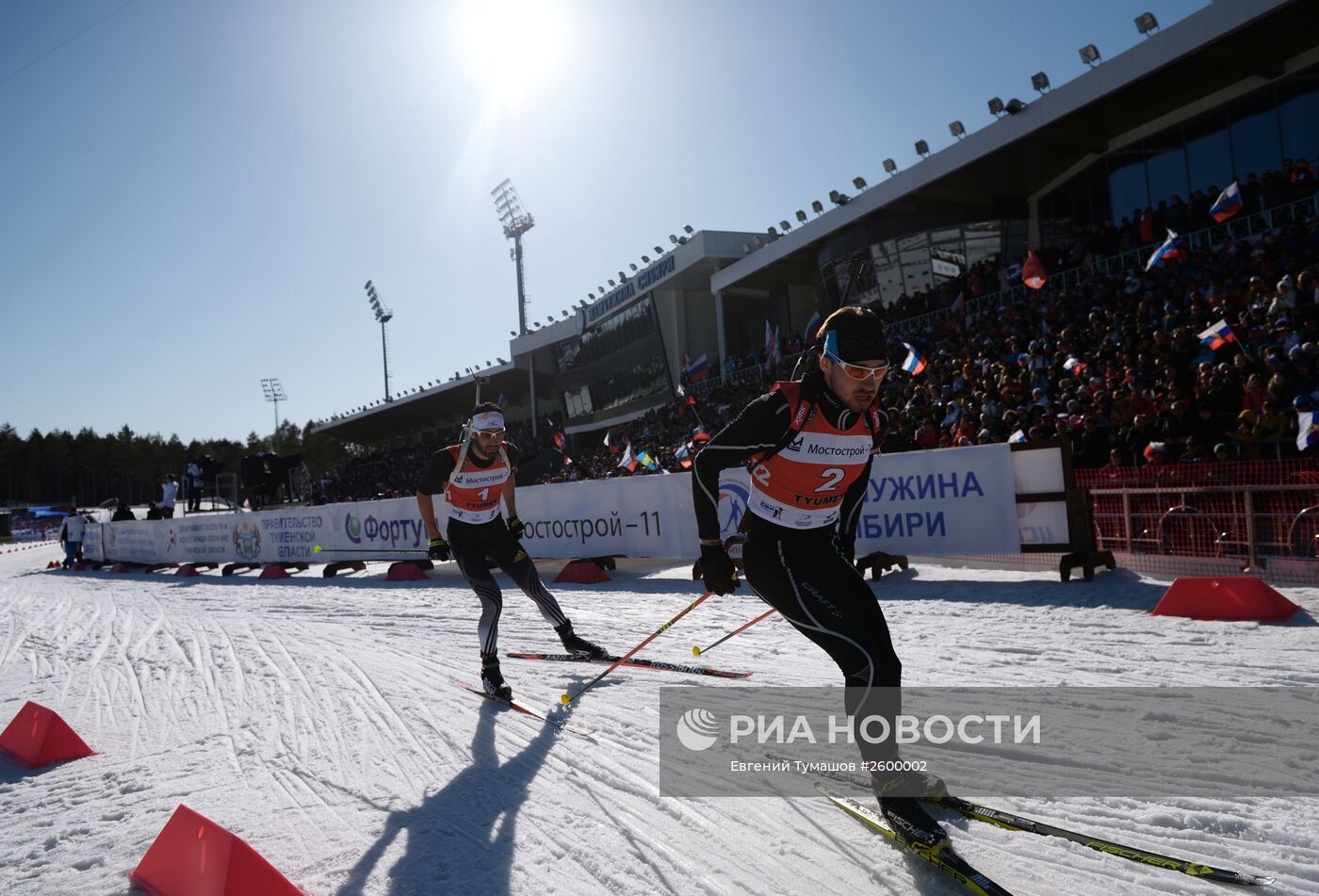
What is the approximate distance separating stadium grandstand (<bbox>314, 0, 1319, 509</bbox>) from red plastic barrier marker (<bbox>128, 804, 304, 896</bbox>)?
11.2 feet

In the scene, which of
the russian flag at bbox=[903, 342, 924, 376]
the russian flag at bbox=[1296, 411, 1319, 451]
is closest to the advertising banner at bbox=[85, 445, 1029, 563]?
the russian flag at bbox=[1296, 411, 1319, 451]

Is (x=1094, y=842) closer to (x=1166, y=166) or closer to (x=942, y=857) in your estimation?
(x=942, y=857)

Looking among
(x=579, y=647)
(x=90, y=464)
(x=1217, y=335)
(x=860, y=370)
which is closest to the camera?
(x=860, y=370)

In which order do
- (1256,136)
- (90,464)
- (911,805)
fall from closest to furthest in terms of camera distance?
(911,805) < (1256,136) < (90,464)

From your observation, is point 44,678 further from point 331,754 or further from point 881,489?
point 881,489

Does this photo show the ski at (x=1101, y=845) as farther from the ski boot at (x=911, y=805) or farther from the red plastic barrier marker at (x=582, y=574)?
the red plastic barrier marker at (x=582, y=574)

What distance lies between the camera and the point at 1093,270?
1758 cm

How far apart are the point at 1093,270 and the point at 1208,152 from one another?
5.80 meters

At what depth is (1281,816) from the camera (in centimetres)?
312

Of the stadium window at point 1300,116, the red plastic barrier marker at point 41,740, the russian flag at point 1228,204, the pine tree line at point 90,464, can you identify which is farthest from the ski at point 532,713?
the pine tree line at point 90,464

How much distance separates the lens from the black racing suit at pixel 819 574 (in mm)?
3316

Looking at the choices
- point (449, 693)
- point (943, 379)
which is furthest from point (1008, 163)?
point (449, 693)

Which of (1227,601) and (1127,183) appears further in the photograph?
(1127,183)

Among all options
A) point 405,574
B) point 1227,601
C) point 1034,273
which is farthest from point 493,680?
point 1034,273
